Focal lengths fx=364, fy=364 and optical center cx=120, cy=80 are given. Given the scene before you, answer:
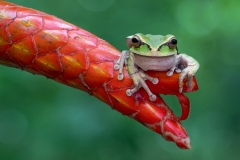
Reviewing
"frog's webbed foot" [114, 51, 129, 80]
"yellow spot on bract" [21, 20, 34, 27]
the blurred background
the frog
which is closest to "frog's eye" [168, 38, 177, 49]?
the frog

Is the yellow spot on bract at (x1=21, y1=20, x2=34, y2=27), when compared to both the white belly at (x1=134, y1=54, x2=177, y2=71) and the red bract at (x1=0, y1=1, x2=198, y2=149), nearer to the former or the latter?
the red bract at (x1=0, y1=1, x2=198, y2=149)

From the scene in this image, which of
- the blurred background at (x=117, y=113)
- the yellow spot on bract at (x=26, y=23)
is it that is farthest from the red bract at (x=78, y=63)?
the blurred background at (x=117, y=113)

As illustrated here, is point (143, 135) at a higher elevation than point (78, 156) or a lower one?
higher

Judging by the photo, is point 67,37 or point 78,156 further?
point 78,156

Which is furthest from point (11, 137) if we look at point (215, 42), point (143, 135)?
point (215, 42)

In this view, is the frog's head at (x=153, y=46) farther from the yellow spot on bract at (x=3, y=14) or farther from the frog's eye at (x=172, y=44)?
the yellow spot on bract at (x=3, y=14)

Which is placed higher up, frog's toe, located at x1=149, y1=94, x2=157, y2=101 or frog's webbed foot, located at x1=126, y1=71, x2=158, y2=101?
frog's webbed foot, located at x1=126, y1=71, x2=158, y2=101

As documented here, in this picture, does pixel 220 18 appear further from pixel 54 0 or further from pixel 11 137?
pixel 11 137
